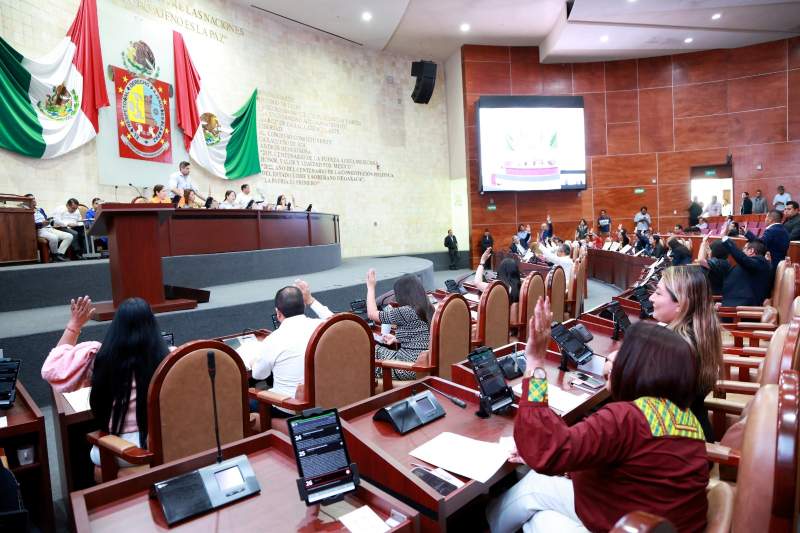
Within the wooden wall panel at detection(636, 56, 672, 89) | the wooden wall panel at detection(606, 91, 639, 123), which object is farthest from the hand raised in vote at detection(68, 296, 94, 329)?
the wooden wall panel at detection(636, 56, 672, 89)

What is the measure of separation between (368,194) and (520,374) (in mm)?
11149

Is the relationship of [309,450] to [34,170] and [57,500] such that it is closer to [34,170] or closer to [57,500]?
[57,500]

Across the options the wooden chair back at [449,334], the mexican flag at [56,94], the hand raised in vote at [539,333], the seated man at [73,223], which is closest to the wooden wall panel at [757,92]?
the wooden chair back at [449,334]

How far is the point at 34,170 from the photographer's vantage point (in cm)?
711

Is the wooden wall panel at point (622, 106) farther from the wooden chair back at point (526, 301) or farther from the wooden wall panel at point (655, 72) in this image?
the wooden chair back at point (526, 301)

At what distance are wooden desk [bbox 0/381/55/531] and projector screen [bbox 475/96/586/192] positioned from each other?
12.2 m

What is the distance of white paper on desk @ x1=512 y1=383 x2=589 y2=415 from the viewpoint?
1750 mm

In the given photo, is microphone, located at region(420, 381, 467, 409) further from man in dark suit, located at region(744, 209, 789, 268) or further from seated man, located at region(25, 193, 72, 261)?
seated man, located at region(25, 193, 72, 261)

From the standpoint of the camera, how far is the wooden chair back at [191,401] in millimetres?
1698

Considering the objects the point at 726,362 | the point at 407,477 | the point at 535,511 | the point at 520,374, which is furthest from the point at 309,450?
the point at 726,362

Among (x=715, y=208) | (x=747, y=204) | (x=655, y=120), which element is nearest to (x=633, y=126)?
(x=655, y=120)

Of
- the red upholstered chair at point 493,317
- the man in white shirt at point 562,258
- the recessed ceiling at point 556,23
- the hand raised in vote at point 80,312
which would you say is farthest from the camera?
the recessed ceiling at point 556,23

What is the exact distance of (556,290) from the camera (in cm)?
458

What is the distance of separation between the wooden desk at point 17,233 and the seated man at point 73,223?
0.79 metres
